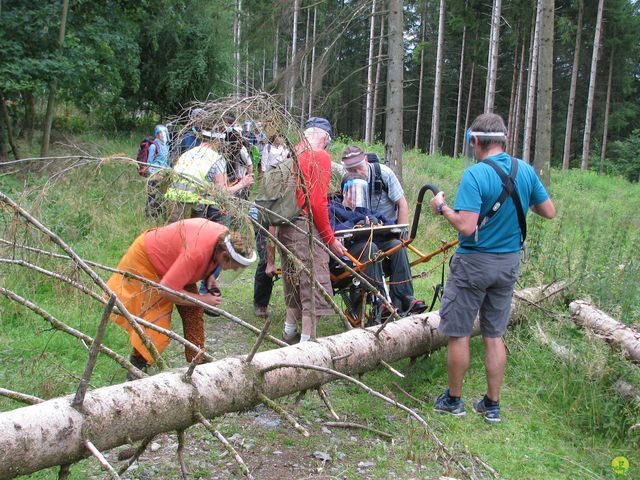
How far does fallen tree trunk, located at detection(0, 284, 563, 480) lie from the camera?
94.1 inches

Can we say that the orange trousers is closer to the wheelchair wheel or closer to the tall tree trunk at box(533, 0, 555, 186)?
the wheelchair wheel

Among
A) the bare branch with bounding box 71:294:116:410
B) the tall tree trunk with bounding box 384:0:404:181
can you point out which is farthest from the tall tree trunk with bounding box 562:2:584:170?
the bare branch with bounding box 71:294:116:410

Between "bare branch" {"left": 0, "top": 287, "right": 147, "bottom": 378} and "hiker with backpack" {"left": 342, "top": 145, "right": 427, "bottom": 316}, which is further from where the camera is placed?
"hiker with backpack" {"left": 342, "top": 145, "right": 427, "bottom": 316}

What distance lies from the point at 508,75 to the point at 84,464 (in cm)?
4110

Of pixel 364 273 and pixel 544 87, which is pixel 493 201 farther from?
pixel 544 87

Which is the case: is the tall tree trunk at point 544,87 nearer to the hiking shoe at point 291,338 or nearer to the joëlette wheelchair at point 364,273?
the joëlette wheelchair at point 364,273

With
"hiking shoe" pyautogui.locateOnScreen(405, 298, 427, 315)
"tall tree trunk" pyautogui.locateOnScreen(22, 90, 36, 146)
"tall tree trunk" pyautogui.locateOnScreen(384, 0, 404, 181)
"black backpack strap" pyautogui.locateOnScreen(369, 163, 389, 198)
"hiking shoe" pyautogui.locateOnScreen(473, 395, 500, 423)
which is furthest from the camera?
"tall tree trunk" pyautogui.locateOnScreen(22, 90, 36, 146)

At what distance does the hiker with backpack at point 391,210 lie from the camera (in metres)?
5.64

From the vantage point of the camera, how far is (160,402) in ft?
9.37

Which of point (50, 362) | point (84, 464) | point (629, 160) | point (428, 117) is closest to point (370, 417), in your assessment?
point (84, 464)

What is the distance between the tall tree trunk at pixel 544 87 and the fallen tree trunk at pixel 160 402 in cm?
931

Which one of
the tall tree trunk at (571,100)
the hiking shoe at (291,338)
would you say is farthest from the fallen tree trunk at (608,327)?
the tall tree trunk at (571,100)

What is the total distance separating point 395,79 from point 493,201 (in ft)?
22.1

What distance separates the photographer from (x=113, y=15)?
14.2 metres
